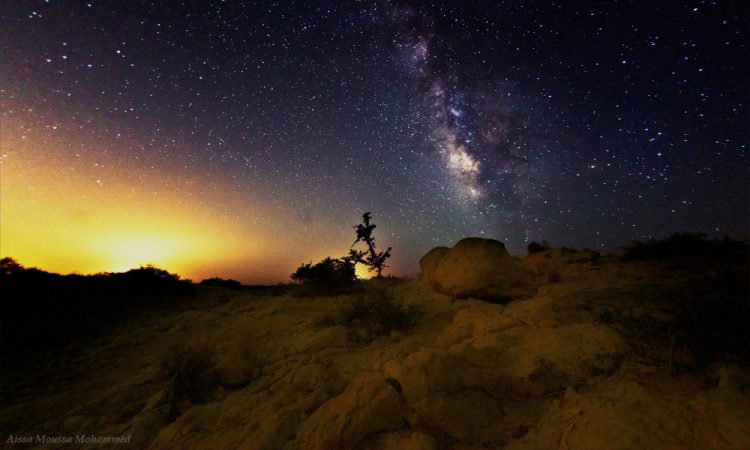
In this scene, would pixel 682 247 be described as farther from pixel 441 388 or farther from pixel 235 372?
pixel 235 372

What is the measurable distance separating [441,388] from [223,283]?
635 inches

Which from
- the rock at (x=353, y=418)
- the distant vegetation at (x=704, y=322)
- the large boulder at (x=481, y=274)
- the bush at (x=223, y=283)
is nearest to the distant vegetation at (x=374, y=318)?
the large boulder at (x=481, y=274)

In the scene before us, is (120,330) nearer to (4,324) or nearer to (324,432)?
(4,324)

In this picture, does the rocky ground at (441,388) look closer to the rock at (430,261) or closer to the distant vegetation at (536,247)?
the rock at (430,261)

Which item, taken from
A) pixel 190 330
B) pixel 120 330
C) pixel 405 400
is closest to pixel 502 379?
pixel 405 400

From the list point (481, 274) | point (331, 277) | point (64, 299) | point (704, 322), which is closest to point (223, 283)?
point (64, 299)

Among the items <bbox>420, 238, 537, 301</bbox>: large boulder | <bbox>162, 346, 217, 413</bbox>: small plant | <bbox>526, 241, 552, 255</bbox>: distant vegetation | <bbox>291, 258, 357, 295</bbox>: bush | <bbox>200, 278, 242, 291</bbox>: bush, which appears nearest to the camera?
<bbox>162, 346, 217, 413</bbox>: small plant

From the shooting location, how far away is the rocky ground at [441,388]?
7.22ft

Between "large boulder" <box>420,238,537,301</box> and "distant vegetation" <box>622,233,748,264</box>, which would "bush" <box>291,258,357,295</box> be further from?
"distant vegetation" <box>622,233,748,264</box>

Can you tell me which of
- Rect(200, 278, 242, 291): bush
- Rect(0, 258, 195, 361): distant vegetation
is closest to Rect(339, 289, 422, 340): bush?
Rect(0, 258, 195, 361): distant vegetation

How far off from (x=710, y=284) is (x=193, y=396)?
255 inches

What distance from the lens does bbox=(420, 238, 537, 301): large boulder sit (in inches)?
223

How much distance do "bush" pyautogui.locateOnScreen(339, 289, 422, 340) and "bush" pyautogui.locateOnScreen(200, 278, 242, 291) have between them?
11.9 meters

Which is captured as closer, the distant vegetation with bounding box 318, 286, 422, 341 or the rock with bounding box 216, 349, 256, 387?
the rock with bounding box 216, 349, 256, 387
